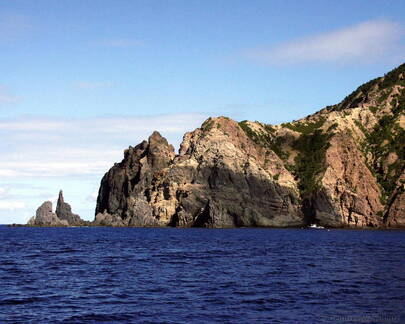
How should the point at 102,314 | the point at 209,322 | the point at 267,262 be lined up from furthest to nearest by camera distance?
the point at 267,262, the point at 102,314, the point at 209,322

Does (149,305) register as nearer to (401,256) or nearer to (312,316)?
(312,316)

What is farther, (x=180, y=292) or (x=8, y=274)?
(x=8, y=274)

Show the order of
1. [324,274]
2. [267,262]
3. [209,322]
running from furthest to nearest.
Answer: [267,262] → [324,274] → [209,322]

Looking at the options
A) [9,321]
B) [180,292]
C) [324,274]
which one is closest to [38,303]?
[9,321]

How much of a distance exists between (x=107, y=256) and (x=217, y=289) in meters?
37.6

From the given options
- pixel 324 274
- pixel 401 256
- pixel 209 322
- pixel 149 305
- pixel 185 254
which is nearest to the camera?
pixel 209 322

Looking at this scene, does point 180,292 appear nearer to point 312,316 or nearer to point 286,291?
point 286,291

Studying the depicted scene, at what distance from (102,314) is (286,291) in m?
16.0

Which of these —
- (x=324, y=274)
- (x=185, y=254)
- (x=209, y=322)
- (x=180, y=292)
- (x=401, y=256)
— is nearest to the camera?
(x=209, y=322)

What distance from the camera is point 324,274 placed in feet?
190

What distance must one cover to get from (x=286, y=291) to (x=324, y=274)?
12.7 metres

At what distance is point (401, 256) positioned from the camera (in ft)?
259

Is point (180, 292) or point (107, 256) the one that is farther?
point (107, 256)

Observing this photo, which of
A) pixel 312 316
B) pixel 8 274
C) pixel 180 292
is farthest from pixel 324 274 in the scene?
pixel 8 274
